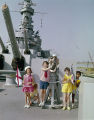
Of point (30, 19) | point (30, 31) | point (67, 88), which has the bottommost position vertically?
point (67, 88)

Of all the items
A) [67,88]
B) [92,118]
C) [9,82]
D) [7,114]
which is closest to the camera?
[92,118]

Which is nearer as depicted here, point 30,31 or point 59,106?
point 59,106

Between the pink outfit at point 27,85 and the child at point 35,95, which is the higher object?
the pink outfit at point 27,85

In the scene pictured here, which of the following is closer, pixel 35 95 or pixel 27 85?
pixel 27 85

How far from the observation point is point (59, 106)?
355 cm

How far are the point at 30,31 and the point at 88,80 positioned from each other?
18.3 m

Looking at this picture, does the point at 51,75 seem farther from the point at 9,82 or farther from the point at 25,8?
the point at 25,8

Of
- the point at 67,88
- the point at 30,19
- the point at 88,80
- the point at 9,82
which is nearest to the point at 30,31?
the point at 30,19

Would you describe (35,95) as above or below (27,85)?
below

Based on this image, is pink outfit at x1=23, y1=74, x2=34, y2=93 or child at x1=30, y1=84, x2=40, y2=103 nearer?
pink outfit at x1=23, y1=74, x2=34, y2=93

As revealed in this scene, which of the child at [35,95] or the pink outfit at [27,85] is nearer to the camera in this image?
the pink outfit at [27,85]

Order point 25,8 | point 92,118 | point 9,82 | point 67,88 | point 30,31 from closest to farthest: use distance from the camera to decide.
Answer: point 92,118 < point 67,88 < point 9,82 < point 30,31 < point 25,8

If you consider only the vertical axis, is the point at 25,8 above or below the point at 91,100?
above

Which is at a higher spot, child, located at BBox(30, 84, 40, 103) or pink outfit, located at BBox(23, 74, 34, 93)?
pink outfit, located at BBox(23, 74, 34, 93)
